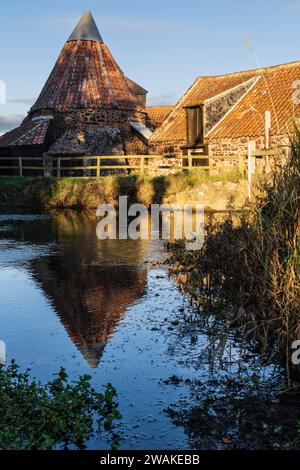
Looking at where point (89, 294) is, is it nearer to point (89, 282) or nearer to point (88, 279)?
point (89, 282)

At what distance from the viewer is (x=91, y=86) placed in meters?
33.3

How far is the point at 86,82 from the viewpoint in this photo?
110 feet

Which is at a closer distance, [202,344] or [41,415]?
[41,415]

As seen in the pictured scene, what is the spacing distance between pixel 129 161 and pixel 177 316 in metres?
26.4

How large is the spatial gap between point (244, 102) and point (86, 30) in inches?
487

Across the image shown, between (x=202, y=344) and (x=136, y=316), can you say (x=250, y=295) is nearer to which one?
(x=202, y=344)

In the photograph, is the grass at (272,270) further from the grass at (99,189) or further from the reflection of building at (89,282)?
the grass at (99,189)

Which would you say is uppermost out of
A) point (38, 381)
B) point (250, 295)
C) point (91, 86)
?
point (91, 86)

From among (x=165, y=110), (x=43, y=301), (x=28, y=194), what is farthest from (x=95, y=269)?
(x=165, y=110)

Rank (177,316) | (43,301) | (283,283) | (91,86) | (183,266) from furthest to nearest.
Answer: (91,86), (183,266), (43,301), (177,316), (283,283)

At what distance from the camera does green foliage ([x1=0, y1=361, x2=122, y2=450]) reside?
4.16 meters

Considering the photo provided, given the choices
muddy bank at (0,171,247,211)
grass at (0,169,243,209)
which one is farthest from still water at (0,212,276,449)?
grass at (0,169,243,209)

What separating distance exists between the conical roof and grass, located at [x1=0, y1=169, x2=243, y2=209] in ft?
27.8

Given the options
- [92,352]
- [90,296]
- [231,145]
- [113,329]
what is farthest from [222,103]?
[92,352]
